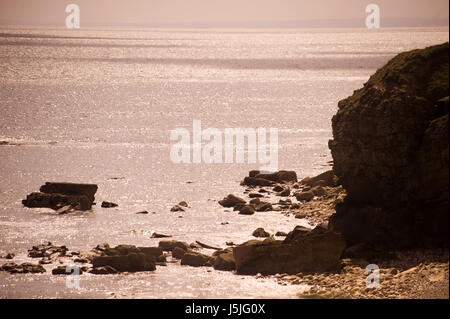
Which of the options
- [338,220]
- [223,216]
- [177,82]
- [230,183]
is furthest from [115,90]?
[338,220]

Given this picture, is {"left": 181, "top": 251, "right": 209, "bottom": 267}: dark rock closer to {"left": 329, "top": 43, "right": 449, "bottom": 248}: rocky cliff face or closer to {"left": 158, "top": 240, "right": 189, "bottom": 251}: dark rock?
{"left": 158, "top": 240, "right": 189, "bottom": 251}: dark rock

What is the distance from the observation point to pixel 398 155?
34.3 metres

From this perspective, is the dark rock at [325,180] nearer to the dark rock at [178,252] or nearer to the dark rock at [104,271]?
the dark rock at [178,252]

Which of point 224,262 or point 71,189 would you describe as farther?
point 71,189

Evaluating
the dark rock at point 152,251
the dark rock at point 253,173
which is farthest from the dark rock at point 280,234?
the dark rock at point 253,173

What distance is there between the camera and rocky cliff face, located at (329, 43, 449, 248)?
33.1 meters

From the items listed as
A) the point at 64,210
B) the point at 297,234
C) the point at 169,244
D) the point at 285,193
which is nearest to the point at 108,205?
the point at 64,210

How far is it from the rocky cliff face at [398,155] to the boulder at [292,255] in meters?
2.10

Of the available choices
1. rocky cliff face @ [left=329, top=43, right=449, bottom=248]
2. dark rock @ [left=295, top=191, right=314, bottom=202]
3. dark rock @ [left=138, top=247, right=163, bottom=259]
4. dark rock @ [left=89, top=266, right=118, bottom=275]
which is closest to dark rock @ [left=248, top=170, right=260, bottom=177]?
dark rock @ [left=295, top=191, right=314, bottom=202]

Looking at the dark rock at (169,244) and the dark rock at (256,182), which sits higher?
the dark rock at (256,182)

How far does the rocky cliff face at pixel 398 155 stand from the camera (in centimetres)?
3306

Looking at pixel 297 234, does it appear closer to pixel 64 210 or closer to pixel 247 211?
pixel 247 211

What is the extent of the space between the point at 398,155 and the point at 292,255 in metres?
5.42

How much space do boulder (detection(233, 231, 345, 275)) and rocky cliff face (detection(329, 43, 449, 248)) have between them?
210 cm
